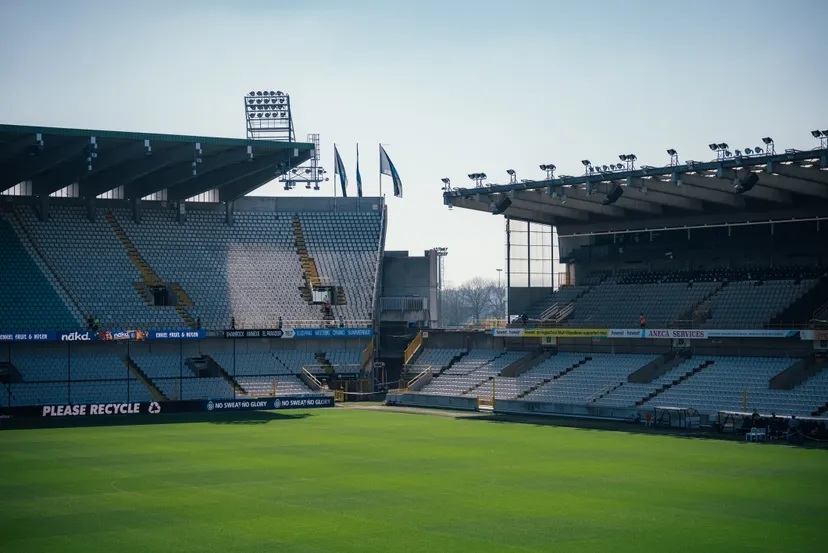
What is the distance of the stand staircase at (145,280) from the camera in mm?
61500

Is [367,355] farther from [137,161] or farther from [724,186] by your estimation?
[724,186]

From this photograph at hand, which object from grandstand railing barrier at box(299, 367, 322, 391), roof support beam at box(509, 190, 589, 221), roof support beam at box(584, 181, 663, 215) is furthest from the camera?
grandstand railing barrier at box(299, 367, 322, 391)

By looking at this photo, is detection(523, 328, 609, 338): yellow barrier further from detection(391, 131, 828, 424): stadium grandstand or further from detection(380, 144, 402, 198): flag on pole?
detection(380, 144, 402, 198): flag on pole

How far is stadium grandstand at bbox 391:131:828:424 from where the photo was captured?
157 feet

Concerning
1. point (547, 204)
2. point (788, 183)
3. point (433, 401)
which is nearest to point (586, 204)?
point (547, 204)

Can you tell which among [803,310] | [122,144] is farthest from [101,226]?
[803,310]

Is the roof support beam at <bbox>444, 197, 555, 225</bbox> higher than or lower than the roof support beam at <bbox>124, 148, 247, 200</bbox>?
lower

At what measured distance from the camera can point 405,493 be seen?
27969mm

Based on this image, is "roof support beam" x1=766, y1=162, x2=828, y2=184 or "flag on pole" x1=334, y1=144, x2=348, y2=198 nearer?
"roof support beam" x1=766, y1=162, x2=828, y2=184

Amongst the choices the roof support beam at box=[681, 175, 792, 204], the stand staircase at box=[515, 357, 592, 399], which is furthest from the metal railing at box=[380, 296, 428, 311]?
the roof support beam at box=[681, 175, 792, 204]

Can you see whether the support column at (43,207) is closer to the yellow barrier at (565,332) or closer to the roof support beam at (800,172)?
the yellow barrier at (565,332)

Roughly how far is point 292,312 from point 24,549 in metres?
43.5

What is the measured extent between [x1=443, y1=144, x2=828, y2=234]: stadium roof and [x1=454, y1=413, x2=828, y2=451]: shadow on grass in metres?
11.0

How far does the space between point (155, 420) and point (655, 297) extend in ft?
87.3
